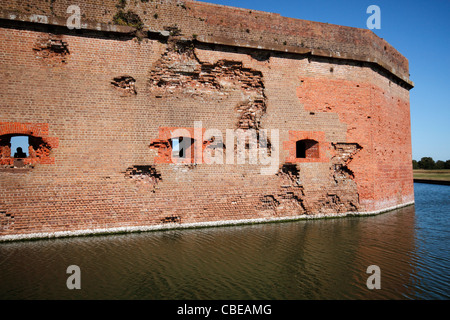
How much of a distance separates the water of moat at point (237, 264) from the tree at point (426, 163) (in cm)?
6633

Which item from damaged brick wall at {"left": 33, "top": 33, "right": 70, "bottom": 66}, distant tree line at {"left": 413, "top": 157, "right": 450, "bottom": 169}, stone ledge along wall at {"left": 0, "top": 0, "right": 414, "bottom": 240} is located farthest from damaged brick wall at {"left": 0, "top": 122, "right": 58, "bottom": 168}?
distant tree line at {"left": 413, "top": 157, "right": 450, "bottom": 169}

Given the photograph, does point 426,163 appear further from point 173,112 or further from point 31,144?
point 31,144

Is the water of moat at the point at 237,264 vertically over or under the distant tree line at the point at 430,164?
under

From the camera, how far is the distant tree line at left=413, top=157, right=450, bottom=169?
190 feet

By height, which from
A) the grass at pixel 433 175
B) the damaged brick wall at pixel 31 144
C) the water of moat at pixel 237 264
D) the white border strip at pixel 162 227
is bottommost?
the water of moat at pixel 237 264

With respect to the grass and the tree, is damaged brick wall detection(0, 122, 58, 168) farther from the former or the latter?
the tree

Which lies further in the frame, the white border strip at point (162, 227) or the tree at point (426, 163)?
the tree at point (426, 163)

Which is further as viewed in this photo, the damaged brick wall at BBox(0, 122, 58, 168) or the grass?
the grass

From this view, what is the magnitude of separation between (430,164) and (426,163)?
1268 millimetres

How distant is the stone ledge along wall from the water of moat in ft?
3.13

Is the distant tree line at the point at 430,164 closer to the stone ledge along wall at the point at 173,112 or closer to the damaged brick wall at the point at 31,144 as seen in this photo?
the stone ledge along wall at the point at 173,112

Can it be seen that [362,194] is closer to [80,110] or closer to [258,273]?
[258,273]

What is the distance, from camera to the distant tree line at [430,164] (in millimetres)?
58028

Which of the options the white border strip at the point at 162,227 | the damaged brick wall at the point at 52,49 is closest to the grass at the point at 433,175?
the white border strip at the point at 162,227
